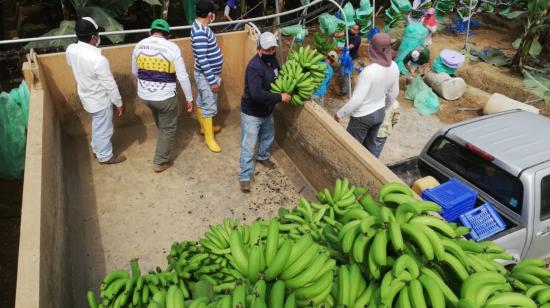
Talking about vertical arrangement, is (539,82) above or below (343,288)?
below

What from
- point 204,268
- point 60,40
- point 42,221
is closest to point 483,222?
point 204,268

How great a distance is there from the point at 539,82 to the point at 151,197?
8.86 meters

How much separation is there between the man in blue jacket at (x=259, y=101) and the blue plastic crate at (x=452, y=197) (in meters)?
1.96

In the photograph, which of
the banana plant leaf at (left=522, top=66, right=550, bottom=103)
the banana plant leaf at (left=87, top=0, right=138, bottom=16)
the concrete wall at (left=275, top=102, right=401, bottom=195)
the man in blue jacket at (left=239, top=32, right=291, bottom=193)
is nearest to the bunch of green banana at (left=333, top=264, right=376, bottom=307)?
the concrete wall at (left=275, top=102, right=401, bottom=195)

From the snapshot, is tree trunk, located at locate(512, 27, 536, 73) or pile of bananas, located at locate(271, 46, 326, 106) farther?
tree trunk, located at locate(512, 27, 536, 73)

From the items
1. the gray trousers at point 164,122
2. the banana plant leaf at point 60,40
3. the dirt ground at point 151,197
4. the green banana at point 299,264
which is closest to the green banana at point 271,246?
the green banana at point 299,264

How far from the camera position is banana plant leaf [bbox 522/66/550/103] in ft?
28.9

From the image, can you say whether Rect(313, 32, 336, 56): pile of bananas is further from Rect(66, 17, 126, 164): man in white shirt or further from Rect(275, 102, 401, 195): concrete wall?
Rect(66, 17, 126, 164): man in white shirt

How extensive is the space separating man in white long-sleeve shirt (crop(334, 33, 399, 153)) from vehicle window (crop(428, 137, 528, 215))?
0.82 metres

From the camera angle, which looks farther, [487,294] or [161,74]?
[161,74]

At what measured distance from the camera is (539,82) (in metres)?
9.12

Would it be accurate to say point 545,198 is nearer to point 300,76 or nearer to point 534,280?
point 534,280

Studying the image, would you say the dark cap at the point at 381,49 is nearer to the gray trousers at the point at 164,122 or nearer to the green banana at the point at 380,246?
the gray trousers at the point at 164,122

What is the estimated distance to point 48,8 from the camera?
399 inches
